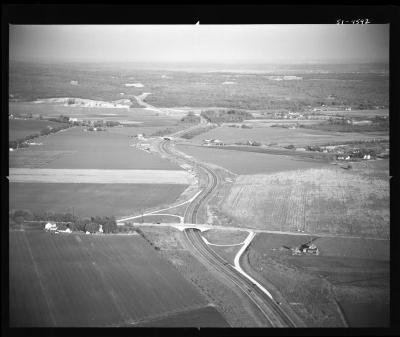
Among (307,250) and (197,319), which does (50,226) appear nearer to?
(197,319)

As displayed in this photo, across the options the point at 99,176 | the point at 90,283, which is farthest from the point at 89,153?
the point at 90,283

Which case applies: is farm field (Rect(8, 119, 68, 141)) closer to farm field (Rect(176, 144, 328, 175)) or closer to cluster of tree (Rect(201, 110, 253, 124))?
farm field (Rect(176, 144, 328, 175))

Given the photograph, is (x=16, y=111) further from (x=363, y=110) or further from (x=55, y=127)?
(x=363, y=110)

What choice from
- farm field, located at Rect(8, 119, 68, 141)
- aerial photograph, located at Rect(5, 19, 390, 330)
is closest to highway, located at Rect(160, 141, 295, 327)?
aerial photograph, located at Rect(5, 19, 390, 330)

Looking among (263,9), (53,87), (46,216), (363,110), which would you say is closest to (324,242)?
(363,110)
